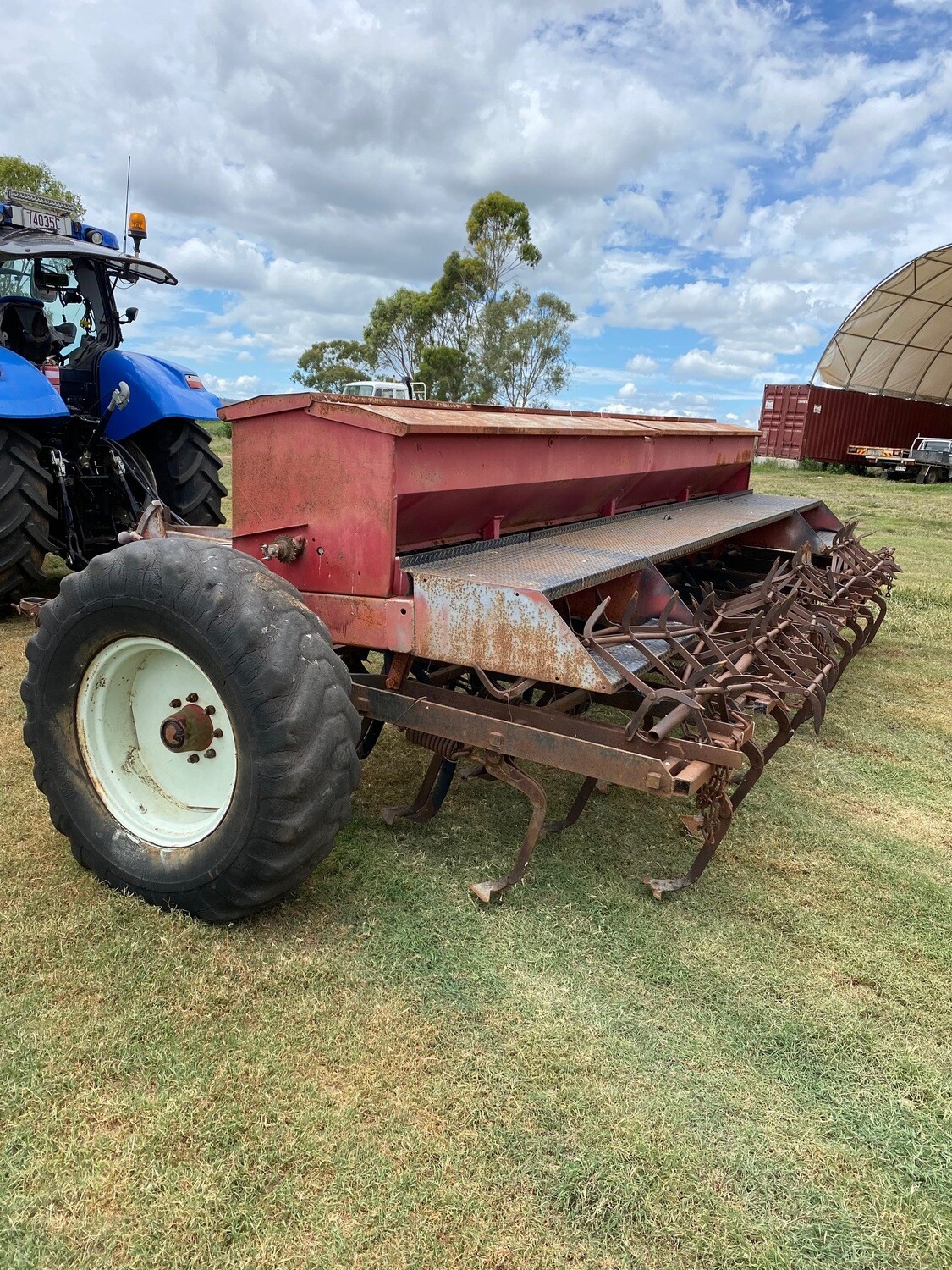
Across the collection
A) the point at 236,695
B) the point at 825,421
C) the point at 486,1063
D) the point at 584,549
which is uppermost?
the point at 825,421

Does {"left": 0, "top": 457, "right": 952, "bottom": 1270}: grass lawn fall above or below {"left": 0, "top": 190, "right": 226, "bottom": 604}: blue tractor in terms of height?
below

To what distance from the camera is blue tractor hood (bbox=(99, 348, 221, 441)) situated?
A: 5457 mm

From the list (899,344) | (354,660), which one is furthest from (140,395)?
(899,344)

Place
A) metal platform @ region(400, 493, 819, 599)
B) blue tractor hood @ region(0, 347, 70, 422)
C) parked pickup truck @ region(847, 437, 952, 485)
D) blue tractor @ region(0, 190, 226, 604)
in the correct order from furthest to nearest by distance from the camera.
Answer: parked pickup truck @ region(847, 437, 952, 485)
blue tractor @ region(0, 190, 226, 604)
blue tractor hood @ region(0, 347, 70, 422)
metal platform @ region(400, 493, 819, 599)

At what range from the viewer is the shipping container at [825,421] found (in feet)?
75.8

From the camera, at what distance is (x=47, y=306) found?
5684 millimetres

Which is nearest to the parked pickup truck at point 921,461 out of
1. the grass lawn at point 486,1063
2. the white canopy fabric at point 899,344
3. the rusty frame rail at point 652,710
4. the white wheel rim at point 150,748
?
the white canopy fabric at point 899,344

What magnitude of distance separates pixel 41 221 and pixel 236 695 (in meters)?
4.70

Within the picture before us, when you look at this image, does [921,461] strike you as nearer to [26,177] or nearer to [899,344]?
[899,344]

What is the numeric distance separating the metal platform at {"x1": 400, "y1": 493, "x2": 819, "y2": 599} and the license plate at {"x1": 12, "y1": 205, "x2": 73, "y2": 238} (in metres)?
4.01

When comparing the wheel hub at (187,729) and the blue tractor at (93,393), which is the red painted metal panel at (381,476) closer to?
the wheel hub at (187,729)

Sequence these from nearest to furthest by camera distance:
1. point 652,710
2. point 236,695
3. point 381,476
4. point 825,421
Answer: point 236,695 < point 381,476 < point 652,710 < point 825,421

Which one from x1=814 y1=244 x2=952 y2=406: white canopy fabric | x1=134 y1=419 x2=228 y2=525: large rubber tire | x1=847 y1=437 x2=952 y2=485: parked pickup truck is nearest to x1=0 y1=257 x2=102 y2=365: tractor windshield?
x1=134 y1=419 x2=228 y2=525: large rubber tire

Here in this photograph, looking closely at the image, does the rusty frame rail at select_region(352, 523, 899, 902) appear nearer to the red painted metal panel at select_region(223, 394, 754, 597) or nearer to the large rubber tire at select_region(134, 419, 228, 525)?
the red painted metal panel at select_region(223, 394, 754, 597)
